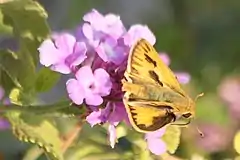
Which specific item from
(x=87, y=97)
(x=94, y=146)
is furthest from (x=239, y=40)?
(x=87, y=97)

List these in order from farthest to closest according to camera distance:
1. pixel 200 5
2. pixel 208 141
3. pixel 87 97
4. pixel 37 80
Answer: pixel 200 5 < pixel 208 141 < pixel 37 80 < pixel 87 97

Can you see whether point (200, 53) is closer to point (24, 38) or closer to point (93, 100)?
point (24, 38)

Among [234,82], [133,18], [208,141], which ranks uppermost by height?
[133,18]

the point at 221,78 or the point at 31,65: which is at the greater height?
the point at 221,78

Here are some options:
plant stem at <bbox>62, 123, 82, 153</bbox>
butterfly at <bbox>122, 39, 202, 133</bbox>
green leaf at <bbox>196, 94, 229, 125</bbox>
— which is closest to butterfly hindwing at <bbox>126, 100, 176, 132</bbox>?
butterfly at <bbox>122, 39, 202, 133</bbox>

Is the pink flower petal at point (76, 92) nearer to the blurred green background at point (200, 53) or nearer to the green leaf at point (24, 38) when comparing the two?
the green leaf at point (24, 38)

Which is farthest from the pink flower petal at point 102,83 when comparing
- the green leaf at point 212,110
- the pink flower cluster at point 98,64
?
the green leaf at point 212,110

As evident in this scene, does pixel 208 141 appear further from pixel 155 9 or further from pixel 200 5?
pixel 155 9
